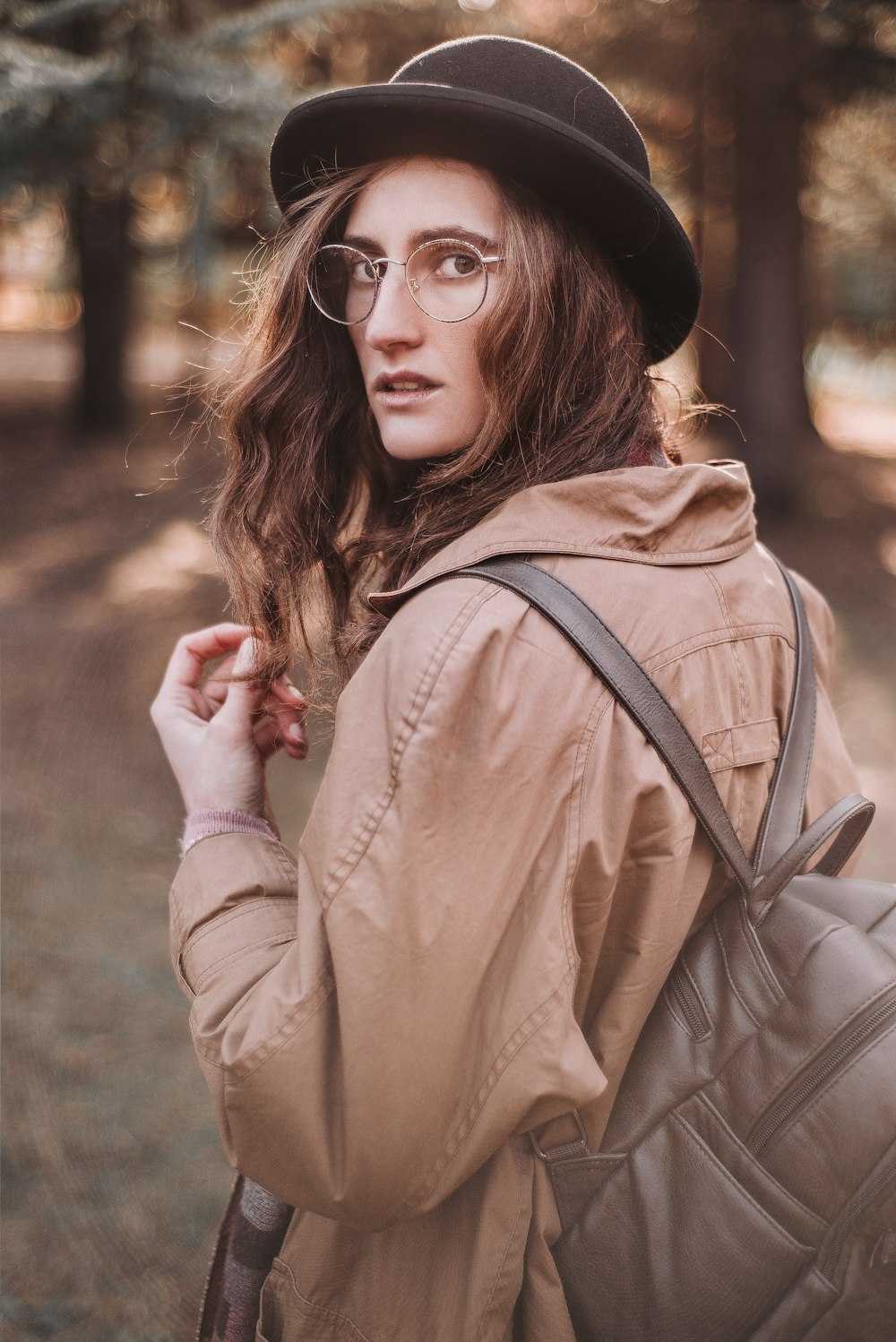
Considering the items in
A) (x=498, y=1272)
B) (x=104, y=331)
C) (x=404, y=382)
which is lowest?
(x=498, y=1272)

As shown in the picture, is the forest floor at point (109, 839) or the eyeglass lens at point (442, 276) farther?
the forest floor at point (109, 839)

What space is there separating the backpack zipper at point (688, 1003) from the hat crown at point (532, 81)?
44.3 inches

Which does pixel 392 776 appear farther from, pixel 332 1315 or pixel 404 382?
pixel 332 1315

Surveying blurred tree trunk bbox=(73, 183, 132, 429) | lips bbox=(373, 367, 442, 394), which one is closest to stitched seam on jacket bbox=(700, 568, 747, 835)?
lips bbox=(373, 367, 442, 394)

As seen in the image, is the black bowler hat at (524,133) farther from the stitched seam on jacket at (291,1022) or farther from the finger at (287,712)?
the stitched seam on jacket at (291,1022)

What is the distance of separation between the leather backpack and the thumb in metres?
0.62

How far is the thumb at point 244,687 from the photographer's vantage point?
5.67 ft

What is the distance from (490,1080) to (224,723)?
763 mm

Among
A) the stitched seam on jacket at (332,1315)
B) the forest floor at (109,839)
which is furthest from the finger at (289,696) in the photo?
the stitched seam on jacket at (332,1315)

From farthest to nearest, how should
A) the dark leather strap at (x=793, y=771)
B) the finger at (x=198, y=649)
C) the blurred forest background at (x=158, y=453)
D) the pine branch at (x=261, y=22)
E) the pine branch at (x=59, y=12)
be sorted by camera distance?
1. the pine branch at (x=261, y=22)
2. the pine branch at (x=59, y=12)
3. the blurred forest background at (x=158, y=453)
4. the finger at (x=198, y=649)
5. the dark leather strap at (x=793, y=771)

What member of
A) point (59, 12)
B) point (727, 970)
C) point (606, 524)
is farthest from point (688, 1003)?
point (59, 12)

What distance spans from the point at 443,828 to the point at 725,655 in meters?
0.49

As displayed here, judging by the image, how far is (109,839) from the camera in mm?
4500

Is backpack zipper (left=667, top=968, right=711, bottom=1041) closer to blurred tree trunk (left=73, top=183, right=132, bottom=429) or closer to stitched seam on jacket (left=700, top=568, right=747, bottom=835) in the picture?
stitched seam on jacket (left=700, top=568, right=747, bottom=835)
